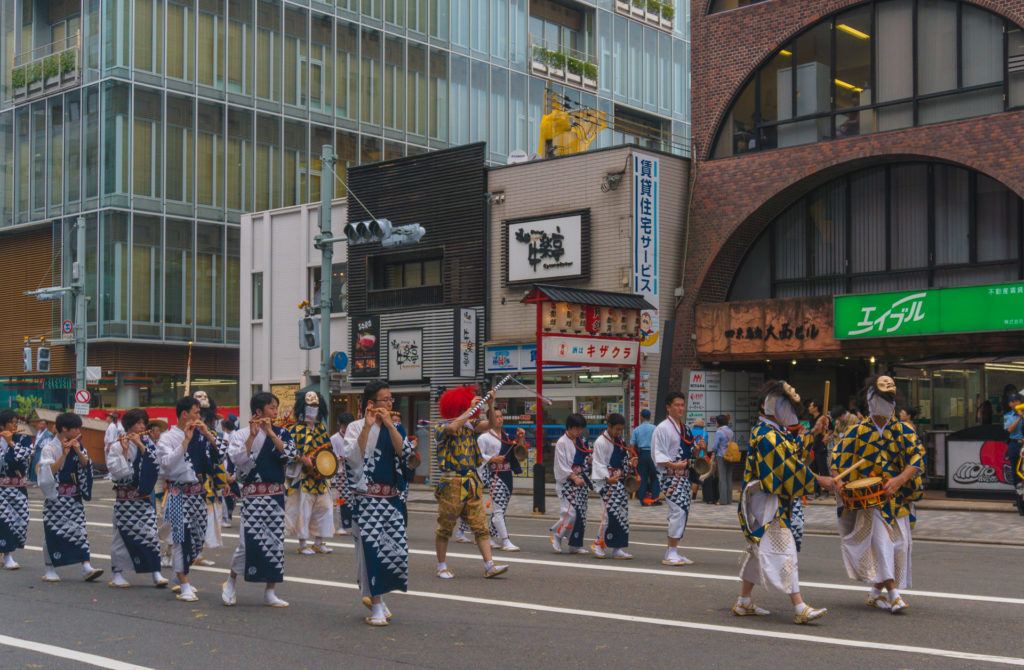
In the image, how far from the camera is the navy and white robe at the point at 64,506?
13.0m

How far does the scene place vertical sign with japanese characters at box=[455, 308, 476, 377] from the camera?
30.8 metres

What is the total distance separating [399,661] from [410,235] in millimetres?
18119

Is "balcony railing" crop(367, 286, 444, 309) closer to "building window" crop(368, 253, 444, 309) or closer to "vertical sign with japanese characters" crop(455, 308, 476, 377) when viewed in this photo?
"building window" crop(368, 253, 444, 309)

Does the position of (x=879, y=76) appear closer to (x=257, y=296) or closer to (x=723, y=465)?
(x=723, y=465)

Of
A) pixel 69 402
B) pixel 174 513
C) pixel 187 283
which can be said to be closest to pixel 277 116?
pixel 187 283

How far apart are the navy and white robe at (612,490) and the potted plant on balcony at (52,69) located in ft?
117

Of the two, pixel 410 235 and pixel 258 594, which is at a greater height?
pixel 410 235

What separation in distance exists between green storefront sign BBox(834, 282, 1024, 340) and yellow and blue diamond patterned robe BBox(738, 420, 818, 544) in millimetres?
15329

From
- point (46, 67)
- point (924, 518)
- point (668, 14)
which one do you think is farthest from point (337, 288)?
point (668, 14)

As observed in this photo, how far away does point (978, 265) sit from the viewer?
25.1 meters

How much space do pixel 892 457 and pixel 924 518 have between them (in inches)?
431

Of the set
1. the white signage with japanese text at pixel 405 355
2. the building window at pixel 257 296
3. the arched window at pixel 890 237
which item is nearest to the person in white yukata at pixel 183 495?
the arched window at pixel 890 237

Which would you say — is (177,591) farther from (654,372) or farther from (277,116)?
(277,116)

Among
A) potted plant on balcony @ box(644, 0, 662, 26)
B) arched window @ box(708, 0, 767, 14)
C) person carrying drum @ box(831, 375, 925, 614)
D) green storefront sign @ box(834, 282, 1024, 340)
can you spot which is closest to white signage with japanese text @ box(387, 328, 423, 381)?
arched window @ box(708, 0, 767, 14)
